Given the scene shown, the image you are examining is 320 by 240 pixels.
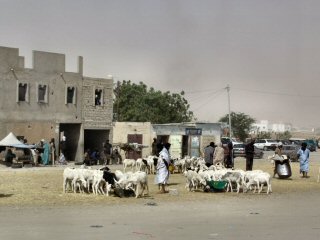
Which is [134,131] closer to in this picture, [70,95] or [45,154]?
[70,95]

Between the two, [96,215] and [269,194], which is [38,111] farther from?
[96,215]

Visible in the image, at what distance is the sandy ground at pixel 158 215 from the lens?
11281mm

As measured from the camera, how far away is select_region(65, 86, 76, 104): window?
4287 cm

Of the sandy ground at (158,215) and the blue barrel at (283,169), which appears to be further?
the blue barrel at (283,169)

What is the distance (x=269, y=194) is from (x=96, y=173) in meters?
6.37

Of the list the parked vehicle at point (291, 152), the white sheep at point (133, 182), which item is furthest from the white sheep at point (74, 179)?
the parked vehicle at point (291, 152)

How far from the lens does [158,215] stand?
46.5 ft

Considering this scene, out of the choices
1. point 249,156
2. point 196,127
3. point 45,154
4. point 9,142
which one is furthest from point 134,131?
point 249,156

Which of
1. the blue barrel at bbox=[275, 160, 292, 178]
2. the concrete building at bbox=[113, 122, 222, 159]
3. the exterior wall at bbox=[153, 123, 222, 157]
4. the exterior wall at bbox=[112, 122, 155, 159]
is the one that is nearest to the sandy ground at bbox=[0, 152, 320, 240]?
A: the blue barrel at bbox=[275, 160, 292, 178]

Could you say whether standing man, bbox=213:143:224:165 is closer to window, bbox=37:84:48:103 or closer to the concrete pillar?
window, bbox=37:84:48:103

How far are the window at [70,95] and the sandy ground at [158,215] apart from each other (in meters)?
21.1

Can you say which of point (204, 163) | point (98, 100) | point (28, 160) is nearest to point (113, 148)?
point (98, 100)

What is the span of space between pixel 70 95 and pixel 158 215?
30.2 metres

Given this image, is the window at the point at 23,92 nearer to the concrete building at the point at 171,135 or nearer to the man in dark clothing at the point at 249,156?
the concrete building at the point at 171,135
